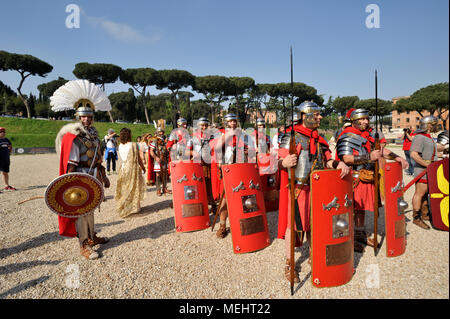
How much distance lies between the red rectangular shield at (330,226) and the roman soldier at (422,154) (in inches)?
107

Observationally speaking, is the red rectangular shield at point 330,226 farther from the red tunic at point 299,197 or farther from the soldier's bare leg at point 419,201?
the soldier's bare leg at point 419,201

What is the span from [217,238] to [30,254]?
2814mm

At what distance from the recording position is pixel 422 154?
4.30 m

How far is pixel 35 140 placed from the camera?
25953mm

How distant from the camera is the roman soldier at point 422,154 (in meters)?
4.23

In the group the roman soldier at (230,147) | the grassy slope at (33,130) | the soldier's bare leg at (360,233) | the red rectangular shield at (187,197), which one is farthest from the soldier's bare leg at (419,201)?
the grassy slope at (33,130)

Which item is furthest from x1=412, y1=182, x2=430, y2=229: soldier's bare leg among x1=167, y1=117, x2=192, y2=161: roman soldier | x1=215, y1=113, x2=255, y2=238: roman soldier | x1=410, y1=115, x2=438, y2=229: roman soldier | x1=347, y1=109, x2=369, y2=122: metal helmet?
x1=167, y1=117, x2=192, y2=161: roman soldier

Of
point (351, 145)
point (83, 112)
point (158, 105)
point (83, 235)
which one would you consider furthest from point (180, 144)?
point (158, 105)

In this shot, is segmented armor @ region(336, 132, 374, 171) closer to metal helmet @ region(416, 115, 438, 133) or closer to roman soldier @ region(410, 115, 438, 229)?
roman soldier @ region(410, 115, 438, 229)

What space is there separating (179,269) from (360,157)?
2759 mm

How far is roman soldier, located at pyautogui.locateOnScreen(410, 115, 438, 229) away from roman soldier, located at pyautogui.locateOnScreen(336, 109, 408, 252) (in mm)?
1429

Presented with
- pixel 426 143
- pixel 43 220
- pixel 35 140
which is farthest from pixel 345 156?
pixel 35 140

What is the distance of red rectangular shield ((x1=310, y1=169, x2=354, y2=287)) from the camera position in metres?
2.44
